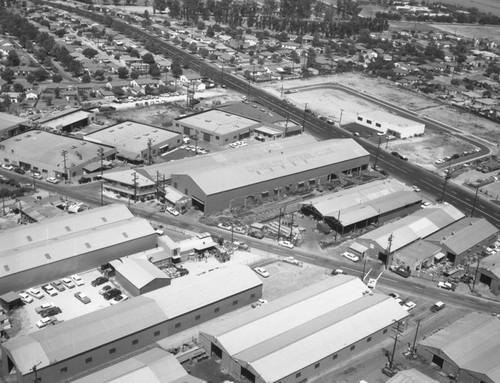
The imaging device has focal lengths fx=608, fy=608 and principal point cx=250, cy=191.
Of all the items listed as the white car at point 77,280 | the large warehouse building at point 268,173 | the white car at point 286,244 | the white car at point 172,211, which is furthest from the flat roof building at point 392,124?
the white car at point 77,280

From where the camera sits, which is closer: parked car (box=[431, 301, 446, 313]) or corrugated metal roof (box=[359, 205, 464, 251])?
parked car (box=[431, 301, 446, 313])

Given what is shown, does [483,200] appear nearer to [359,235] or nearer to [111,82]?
[359,235]

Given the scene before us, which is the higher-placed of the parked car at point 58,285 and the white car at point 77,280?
the white car at point 77,280

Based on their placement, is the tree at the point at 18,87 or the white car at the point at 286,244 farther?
the tree at the point at 18,87

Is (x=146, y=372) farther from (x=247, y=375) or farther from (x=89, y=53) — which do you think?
(x=89, y=53)

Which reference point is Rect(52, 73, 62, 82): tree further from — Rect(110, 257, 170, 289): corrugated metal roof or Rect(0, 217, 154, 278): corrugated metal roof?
Rect(110, 257, 170, 289): corrugated metal roof

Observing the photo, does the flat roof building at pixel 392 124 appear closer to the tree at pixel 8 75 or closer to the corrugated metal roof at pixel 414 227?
the corrugated metal roof at pixel 414 227

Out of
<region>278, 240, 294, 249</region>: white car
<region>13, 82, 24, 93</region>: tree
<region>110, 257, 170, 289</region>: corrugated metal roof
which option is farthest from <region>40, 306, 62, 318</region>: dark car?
<region>13, 82, 24, 93</region>: tree
